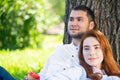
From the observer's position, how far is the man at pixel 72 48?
4633mm

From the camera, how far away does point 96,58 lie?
4312mm

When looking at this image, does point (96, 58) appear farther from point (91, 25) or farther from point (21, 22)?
point (21, 22)

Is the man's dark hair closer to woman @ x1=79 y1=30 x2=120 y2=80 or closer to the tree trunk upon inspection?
the tree trunk

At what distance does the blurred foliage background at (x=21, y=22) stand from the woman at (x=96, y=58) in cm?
694

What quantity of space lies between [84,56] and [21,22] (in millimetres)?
7473

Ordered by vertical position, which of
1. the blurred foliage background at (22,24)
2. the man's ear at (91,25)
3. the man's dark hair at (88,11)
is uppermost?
the man's dark hair at (88,11)

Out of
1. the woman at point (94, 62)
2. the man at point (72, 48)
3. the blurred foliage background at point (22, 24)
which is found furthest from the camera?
the blurred foliage background at point (22, 24)

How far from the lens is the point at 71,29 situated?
477 centimetres

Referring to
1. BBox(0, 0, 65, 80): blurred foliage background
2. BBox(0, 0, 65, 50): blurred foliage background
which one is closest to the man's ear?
BBox(0, 0, 65, 80): blurred foliage background

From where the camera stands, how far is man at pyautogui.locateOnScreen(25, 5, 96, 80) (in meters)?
4.63

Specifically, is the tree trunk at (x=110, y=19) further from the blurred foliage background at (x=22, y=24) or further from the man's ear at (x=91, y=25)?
the blurred foliage background at (x=22, y=24)

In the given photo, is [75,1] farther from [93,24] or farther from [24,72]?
[24,72]

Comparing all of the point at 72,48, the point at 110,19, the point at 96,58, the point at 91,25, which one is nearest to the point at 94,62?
the point at 96,58

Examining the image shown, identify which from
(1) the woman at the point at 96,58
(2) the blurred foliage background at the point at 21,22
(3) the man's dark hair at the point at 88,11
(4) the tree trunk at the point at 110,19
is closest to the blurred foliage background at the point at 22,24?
(2) the blurred foliage background at the point at 21,22
